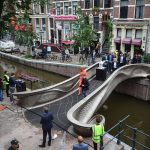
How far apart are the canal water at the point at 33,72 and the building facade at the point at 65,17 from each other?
6.25 meters

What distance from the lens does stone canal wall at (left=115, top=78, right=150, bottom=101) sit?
18.0 metres

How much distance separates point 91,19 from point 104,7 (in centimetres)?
243

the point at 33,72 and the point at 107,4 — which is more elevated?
the point at 107,4

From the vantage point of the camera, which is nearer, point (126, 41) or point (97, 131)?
point (97, 131)

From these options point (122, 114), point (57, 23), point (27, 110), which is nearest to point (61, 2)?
point (57, 23)

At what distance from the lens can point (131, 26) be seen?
83.6 ft

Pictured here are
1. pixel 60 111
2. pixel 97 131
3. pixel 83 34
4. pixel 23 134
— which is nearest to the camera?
pixel 97 131

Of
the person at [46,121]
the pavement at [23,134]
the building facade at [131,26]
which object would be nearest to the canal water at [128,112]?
the pavement at [23,134]

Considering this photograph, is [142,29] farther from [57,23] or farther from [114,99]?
[57,23]

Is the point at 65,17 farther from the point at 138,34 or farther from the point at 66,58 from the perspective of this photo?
the point at 138,34

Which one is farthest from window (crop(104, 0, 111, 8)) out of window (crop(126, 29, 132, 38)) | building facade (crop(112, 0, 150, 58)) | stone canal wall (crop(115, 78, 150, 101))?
stone canal wall (crop(115, 78, 150, 101))

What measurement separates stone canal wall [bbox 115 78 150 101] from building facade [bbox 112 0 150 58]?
6.45m

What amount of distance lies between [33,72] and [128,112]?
13.9 metres

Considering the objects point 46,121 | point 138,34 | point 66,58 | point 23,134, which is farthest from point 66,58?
point 46,121
